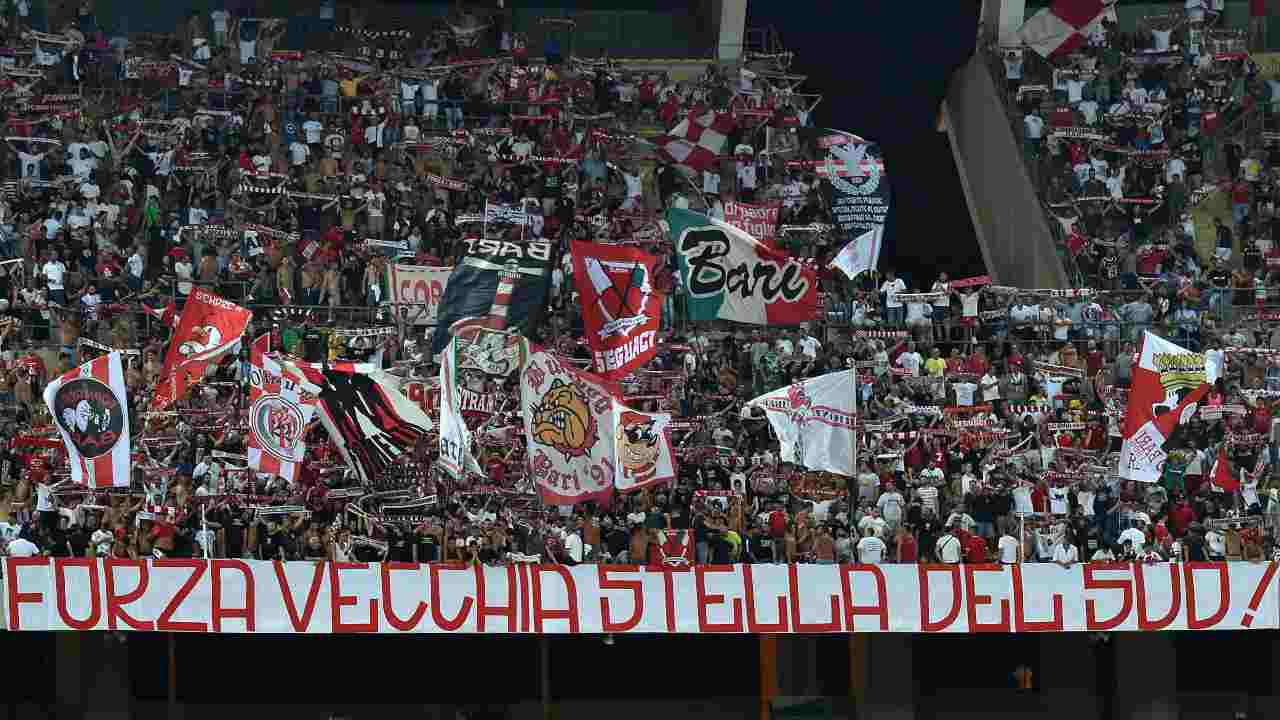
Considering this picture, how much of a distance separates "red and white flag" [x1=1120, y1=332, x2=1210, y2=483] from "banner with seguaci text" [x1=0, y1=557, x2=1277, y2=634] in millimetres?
1955

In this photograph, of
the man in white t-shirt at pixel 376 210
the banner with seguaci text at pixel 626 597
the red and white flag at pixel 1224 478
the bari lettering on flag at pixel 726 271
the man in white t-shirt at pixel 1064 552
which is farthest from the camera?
the man in white t-shirt at pixel 376 210

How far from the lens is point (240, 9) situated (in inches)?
1512

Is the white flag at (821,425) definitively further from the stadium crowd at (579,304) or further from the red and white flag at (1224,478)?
the red and white flag at (1224,478)

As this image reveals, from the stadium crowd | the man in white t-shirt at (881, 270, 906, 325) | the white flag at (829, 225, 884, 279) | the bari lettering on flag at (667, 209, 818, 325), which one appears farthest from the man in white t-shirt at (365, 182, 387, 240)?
the man in white t-shirt at (881, 270, 906, 325)

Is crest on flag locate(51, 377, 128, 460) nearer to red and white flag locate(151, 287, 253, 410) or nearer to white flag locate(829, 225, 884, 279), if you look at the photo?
red and white flag locate(151, 287, 253, 410)

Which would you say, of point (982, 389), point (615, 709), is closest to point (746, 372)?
point (982, 389)

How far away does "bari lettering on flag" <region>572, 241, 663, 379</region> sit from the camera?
27.0 meters

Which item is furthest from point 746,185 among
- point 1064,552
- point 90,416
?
point 90,416

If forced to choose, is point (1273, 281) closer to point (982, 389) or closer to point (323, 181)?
point (982, 389)

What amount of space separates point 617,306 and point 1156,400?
685cm

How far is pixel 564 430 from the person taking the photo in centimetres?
2577

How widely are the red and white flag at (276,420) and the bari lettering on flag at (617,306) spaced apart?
3.78 m

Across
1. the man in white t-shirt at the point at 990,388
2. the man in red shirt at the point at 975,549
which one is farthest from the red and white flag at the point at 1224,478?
the man in white t-shirt at the point at 990,388

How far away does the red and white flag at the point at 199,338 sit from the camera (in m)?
27.1
